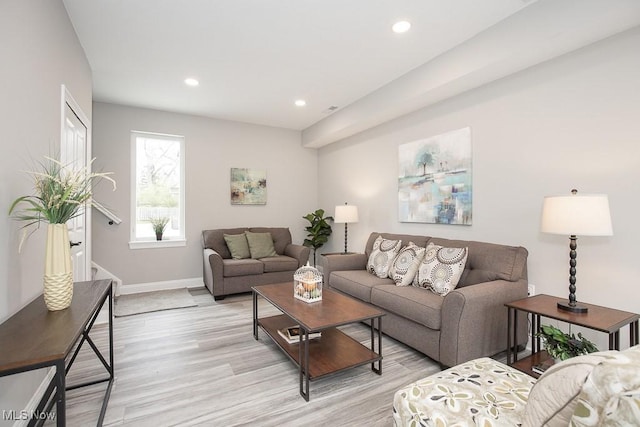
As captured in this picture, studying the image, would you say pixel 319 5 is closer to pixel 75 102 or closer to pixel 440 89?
pixel 440 89

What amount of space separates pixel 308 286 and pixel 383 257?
1.22 meters

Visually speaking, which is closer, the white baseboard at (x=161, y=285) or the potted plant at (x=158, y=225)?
the white baseboard at (x=161, y=285)

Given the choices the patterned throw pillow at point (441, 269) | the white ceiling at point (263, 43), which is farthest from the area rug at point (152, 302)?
the patterned throw pillow at point (441, 269)

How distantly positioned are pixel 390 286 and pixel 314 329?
1.24 m

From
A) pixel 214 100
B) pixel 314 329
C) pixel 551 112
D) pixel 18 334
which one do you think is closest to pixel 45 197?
pixel 18 334

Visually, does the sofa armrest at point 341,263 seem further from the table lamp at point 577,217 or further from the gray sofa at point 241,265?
the table lamp at point 577,217

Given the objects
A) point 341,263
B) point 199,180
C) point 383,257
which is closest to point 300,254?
point 341,263

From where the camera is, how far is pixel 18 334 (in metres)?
1.22

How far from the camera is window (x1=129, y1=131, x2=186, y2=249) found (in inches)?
179

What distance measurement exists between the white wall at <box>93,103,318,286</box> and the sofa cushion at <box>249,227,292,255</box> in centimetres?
30

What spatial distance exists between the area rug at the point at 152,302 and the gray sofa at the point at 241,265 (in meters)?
0.36

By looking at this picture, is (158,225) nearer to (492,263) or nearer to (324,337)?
(324,337)

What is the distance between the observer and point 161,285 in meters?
4.64

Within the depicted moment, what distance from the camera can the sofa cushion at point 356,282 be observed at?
121 inches
